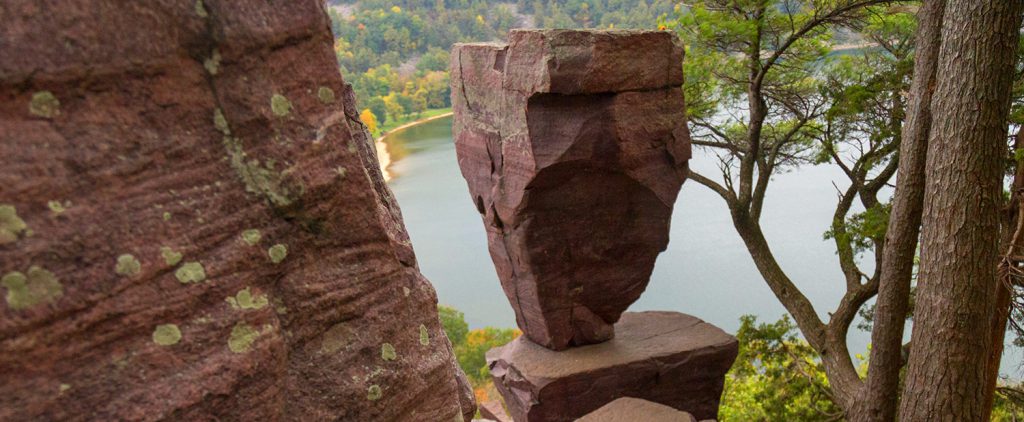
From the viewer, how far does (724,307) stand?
12.8 m

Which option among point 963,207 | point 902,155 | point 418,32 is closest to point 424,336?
point 963,207

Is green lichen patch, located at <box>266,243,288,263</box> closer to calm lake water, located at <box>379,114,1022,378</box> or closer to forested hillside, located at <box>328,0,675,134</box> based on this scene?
calm lake water, located at <box>379,114,1022,378</box>

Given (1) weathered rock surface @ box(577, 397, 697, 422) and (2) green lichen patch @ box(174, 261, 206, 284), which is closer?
(2) green lichen patch @ box(174, 261, 206, 284)

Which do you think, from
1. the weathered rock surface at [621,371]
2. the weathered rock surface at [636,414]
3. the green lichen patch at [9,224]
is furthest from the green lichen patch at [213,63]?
the weathered rock surface at [621,371]

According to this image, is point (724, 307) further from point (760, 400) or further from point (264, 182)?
point (264, 182)

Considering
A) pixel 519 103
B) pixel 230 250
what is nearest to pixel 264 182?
pixel 230 250

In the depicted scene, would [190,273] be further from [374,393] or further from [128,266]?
[374,393]

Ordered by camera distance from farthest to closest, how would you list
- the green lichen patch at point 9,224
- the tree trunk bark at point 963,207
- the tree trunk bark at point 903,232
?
the tree trunk bark at point 903,232, the tree trunk bark at point 963,207, the green lichen patch at point 9,224

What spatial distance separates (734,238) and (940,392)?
10562 mm

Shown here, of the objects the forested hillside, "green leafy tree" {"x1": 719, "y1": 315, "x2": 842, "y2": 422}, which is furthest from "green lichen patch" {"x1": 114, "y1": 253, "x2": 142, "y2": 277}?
the forested hillside

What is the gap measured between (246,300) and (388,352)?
1.56ft

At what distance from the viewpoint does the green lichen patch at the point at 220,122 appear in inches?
73.0

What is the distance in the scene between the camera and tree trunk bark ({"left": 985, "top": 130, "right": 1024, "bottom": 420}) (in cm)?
538

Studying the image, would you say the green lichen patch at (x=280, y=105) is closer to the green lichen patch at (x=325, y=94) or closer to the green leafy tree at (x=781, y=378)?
the green lichen patch at (x=325, y=94)
